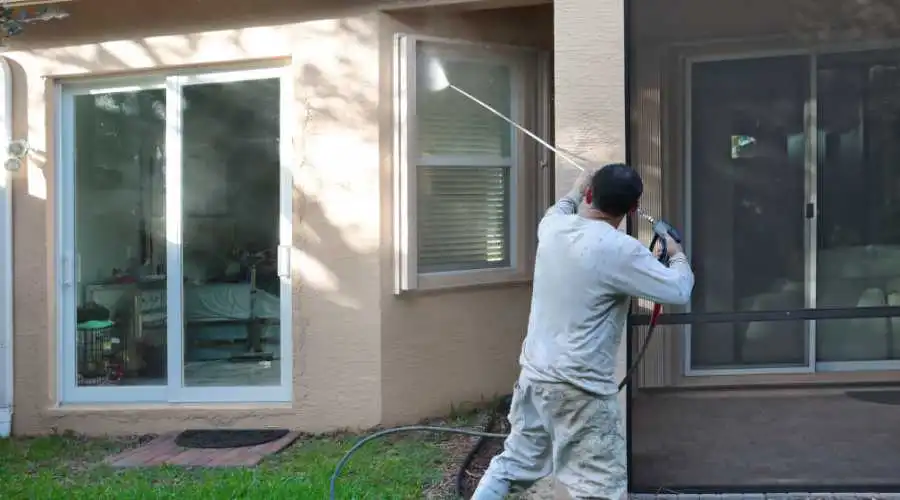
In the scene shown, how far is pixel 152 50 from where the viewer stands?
6.75 metres

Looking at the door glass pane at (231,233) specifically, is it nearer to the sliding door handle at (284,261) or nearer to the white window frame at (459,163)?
the sliding door handle at (284,261)

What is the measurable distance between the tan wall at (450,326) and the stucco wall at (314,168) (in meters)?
0.10

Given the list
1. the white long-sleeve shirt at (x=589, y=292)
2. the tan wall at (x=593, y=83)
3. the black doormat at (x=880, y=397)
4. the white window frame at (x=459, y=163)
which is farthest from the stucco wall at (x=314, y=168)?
the black doormat at (x=880, y=397)

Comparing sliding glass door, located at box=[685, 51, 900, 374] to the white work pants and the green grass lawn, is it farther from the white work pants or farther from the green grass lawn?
the green grass lawn

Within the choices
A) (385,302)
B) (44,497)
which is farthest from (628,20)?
(44,497)

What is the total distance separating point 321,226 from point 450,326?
44.1 inches

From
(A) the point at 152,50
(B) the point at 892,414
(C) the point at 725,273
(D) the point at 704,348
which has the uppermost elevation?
(A) the point at 152,50

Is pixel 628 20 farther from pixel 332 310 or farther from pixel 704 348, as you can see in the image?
pixel 332 310

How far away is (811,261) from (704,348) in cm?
75

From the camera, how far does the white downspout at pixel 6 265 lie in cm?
693

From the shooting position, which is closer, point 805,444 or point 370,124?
point 805,444

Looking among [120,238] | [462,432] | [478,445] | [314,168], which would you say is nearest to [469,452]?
[478,445]

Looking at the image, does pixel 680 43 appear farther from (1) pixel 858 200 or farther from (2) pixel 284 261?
(2) pixel 284 261

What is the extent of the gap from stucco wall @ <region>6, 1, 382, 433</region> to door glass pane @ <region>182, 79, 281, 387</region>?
0.85ft
